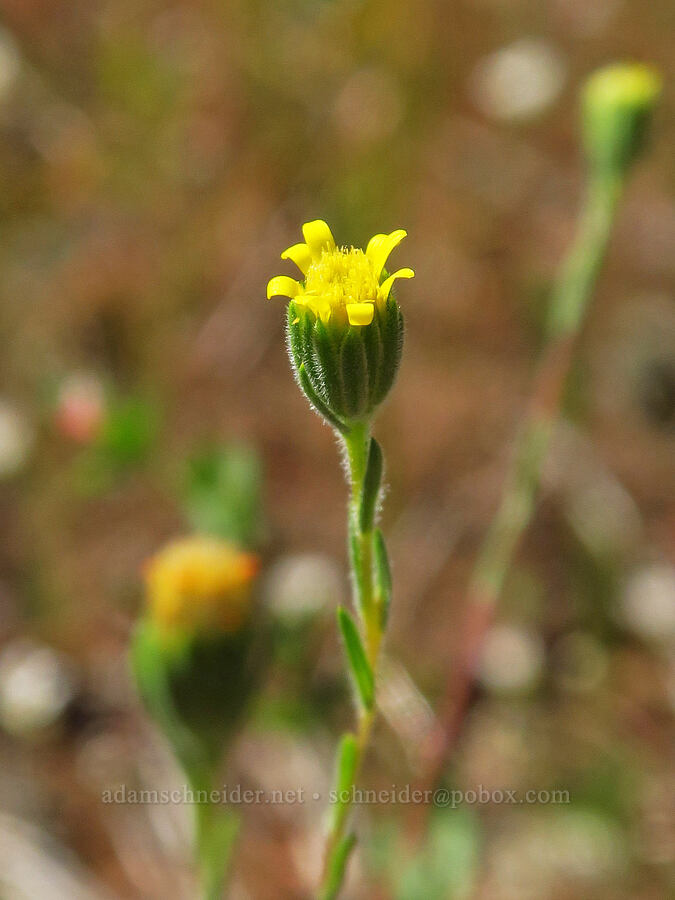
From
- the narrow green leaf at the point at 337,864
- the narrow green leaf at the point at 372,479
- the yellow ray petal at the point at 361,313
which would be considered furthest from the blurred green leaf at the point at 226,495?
the yellow ray petal at the point at 361,313

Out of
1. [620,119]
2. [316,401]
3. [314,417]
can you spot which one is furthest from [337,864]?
[314,417]

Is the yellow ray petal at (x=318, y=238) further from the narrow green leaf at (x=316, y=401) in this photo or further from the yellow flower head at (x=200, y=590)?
the yellow flower head at (x=200, y=590)

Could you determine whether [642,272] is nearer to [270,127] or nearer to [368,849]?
[270,127]

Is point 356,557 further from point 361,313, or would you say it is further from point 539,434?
point 539,434

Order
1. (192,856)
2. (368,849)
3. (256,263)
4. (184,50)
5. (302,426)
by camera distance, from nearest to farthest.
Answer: (368,849) < (192,856) < (302,426) < (256,263) < (184,50)

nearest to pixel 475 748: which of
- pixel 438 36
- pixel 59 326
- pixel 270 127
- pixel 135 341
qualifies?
pixel 135 341

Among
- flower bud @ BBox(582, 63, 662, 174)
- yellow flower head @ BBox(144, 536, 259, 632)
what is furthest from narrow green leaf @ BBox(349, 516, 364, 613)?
flower bud @ BBox(582, 63, 662, 174)

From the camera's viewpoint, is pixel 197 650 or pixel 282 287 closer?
pixel 282 287
